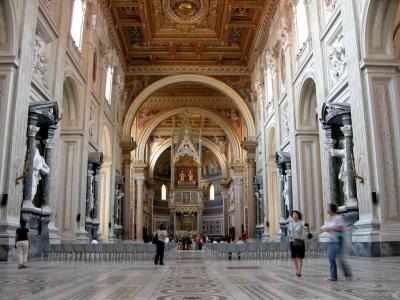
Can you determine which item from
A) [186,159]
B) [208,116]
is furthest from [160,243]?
[186,159]

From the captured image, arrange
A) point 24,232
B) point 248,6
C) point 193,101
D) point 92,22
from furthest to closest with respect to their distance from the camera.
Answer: point 193,101
point 248,6
point 92,22
point 24,232

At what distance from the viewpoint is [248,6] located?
20.3m

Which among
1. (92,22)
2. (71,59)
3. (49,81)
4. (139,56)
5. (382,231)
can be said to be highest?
(139,56)

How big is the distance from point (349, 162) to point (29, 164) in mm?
8036

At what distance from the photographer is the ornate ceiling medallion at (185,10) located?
797 inches

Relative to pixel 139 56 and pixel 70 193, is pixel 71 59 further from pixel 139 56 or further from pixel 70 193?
pixel 139 56

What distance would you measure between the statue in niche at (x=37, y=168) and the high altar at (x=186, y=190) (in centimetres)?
2565

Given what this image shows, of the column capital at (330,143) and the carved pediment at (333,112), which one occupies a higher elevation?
the carved pediment at (333,112)

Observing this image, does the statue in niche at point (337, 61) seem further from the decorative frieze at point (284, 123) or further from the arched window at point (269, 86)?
the arched window at point (269, 86)

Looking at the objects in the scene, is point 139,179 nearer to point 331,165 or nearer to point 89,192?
point 89,192

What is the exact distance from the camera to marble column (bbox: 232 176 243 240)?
98.8 ft

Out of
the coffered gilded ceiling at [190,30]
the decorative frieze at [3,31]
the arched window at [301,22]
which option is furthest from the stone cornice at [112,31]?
the decorative frieze at [3,31]

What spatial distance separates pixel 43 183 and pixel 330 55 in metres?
9.12

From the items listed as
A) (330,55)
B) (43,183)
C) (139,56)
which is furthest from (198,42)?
(43,183)
